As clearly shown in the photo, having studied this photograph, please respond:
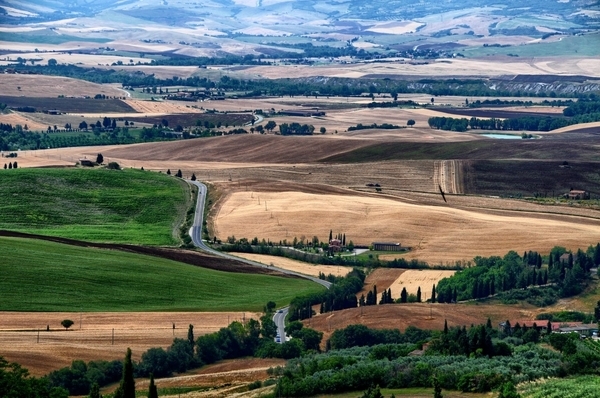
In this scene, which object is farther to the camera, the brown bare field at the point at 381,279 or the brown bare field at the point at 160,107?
the brown bare field at the point at 160,107

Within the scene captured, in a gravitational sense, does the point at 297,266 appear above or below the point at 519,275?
below

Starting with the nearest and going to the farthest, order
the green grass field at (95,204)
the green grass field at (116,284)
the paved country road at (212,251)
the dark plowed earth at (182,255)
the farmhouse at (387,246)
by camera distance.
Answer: the paved country road at (212,251), the green grass field at (116,284), the dark plowed earth at (182,255), the farmhouse at (387,246), the green grass field at (95,204)

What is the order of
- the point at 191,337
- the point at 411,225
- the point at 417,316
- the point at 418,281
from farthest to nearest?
the point at 411,225 < the point at 418,281 < the point at 417,316 < the point at 191,337

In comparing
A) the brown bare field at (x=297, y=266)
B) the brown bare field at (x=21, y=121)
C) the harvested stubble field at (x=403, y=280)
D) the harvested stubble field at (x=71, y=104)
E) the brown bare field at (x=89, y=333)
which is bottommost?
the brown bare field at (x=89, y=333)

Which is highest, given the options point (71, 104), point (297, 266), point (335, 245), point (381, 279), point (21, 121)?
point (71, 104)

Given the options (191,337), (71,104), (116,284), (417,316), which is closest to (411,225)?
(116,284)

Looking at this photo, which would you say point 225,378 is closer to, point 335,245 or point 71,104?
point 335,245

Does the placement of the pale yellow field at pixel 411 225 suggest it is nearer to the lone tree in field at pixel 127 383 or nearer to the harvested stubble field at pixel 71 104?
the lone tree in field at pixel 127 383

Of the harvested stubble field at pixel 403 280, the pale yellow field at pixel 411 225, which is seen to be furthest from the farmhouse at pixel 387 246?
the harvested stubble field at pixel 403 280
